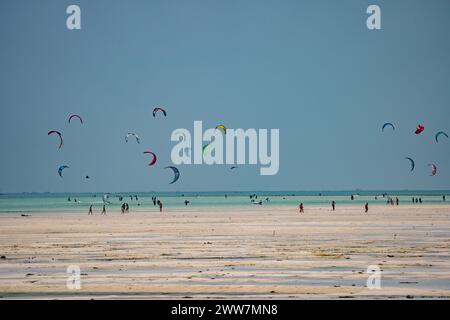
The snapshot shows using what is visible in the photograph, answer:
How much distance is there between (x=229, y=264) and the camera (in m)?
20.3

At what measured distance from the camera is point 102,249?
25.3 m

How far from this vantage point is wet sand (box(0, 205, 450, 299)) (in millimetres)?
15125

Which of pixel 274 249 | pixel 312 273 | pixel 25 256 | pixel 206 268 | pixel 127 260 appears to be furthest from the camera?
pixel 274 249

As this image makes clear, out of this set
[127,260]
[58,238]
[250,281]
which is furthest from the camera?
[58,238]

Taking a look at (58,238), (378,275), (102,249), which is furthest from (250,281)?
(58,238)

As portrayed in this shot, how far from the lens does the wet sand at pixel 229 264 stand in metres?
15.1

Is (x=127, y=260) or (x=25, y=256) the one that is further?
(x=25, y=256)

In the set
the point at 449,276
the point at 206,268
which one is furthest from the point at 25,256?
the point at 449,276

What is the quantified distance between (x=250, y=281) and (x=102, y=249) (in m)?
9.90

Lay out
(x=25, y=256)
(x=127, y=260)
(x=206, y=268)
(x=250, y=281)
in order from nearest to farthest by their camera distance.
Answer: (x=250, y=281), (x=206, y=268), (x=127, y=260), (x=25, y=256)

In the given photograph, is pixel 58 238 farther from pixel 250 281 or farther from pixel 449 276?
pixel 449 276
